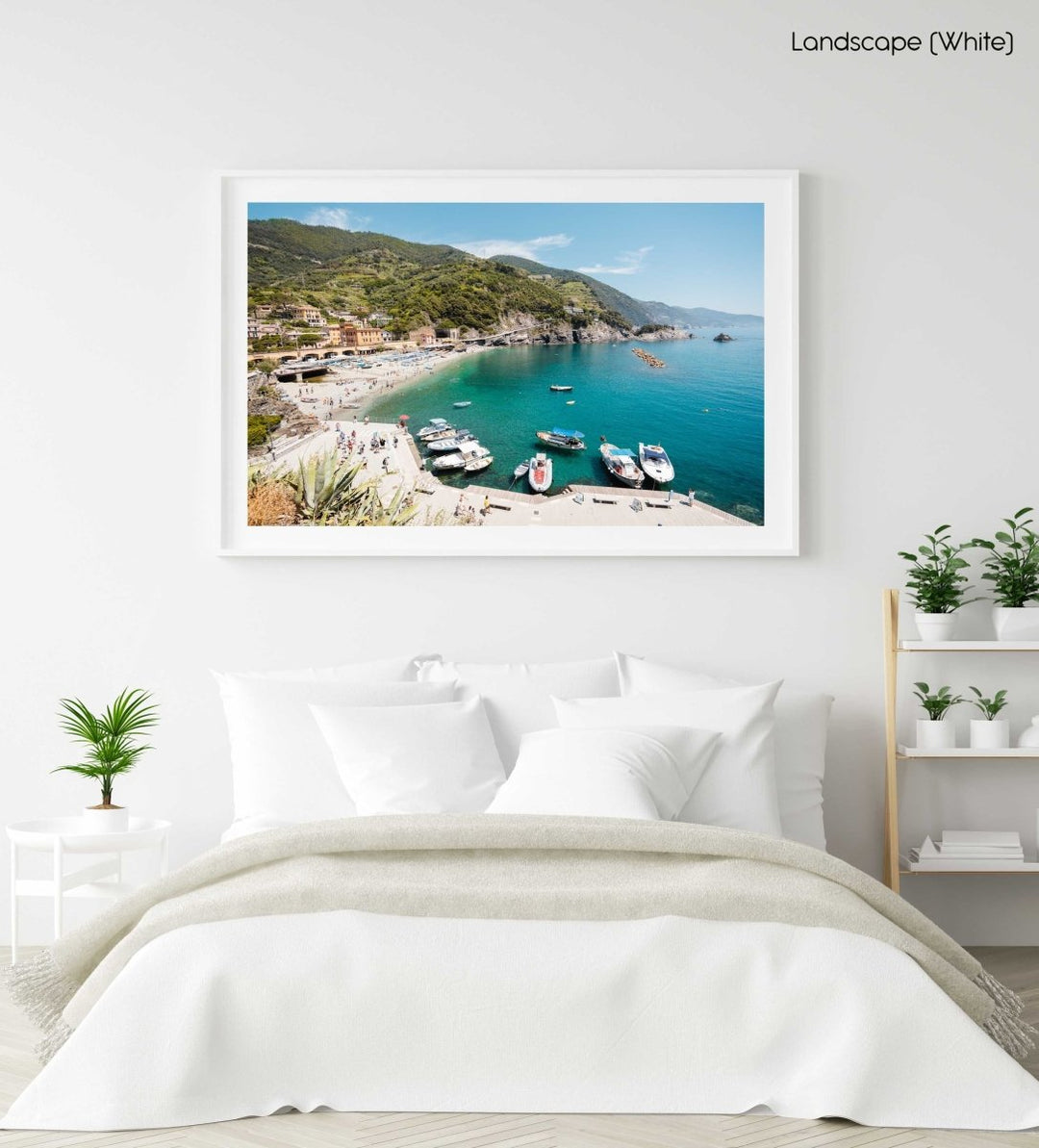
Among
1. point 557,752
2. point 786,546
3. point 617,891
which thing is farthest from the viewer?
point 786,546

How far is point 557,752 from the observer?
11.1 ft

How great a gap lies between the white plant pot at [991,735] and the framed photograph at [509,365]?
82cm

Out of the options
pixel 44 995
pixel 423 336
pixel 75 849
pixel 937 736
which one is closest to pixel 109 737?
pixel 75 849

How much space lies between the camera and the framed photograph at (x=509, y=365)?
4.17m

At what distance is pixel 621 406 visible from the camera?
4.21m

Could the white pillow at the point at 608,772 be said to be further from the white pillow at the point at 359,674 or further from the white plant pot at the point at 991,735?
the white plant pot at the point at 991,735

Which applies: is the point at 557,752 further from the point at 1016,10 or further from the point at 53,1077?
the point at 1016,10

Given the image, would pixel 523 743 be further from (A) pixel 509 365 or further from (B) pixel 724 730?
(A) pixel 509 365

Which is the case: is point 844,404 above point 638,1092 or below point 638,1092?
above

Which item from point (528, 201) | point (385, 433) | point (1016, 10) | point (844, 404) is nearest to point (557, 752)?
point (385, 433)

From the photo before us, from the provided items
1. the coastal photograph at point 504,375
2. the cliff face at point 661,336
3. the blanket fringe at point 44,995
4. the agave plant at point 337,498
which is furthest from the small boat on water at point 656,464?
the blanket fringe at point 44,995

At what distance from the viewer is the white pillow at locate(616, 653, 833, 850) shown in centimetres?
379

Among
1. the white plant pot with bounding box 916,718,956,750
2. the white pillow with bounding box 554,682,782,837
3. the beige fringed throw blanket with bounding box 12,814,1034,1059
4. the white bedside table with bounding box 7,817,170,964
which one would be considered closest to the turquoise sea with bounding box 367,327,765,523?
the white pillow with bounding box 554,682,782,837

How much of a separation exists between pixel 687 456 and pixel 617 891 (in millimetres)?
1887
